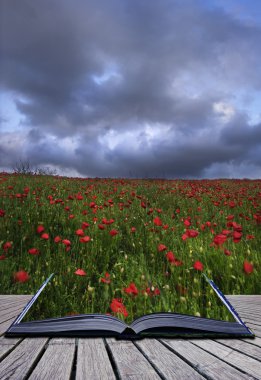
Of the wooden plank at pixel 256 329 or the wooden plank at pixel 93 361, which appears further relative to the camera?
the wooden plank at pixel 256 329

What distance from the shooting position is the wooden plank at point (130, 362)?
1.07m

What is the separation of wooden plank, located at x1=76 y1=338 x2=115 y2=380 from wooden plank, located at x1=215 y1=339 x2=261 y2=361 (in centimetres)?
44

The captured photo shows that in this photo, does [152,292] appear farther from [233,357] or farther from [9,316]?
[233,357]

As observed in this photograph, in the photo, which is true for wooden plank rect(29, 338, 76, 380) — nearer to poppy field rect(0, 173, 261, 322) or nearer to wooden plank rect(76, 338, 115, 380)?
wooden plank rect(76, 338, 115, 380)

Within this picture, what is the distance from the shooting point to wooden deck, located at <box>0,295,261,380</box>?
42.6 inches

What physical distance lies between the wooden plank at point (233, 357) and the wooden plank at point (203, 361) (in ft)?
0.08

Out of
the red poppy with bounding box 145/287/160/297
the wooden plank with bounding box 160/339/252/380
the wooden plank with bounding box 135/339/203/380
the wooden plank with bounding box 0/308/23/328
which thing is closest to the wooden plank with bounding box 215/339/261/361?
the wooden plank with bounding box 160/339/252/380

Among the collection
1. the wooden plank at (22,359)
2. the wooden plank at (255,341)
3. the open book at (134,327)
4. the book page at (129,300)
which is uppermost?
the open book at (134,327)

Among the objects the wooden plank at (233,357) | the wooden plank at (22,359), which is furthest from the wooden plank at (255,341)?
the wooden plank at (22,359)

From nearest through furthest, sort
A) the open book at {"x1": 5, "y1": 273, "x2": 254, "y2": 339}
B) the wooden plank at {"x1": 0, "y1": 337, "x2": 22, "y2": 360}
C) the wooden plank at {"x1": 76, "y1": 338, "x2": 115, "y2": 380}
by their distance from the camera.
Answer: the wooden plank at {"x1": 76, "y1": 338, "x2": 115, "y2": 380}, the wooden plank at {"x1": 0, "y1": 337, "x2": 22, "y2": 360}, the open book at {"x1": 5, "y1": 273, "x2": 254, "y2": 339}

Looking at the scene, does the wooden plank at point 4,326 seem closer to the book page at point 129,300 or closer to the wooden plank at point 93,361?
the wooden plank at point 93,361

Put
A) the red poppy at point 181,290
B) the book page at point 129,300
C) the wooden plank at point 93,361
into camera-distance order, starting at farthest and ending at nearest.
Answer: the red poppy at point 181,290
the book page at point 129,300
the wooden plank at point 93,361

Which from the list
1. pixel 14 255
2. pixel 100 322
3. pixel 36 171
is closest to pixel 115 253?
pixel 14 255

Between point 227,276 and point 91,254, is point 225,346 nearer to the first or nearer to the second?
point 227,276
